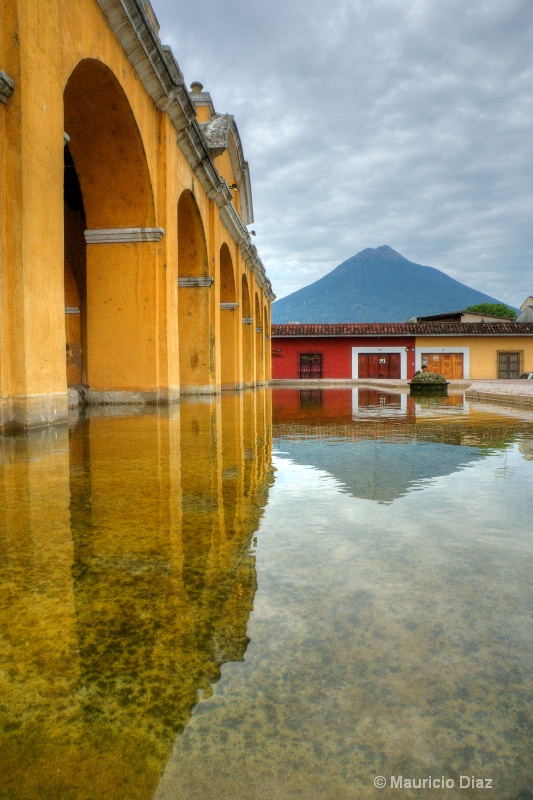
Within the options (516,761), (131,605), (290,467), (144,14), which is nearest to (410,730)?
(516,761)

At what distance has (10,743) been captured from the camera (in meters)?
0.77

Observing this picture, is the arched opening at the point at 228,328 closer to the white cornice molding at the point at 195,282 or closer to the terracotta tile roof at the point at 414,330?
the white cornice molding at the point at 195,282

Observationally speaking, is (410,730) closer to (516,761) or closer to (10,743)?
(516,761)

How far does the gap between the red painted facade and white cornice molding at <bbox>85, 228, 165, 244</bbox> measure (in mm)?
24745

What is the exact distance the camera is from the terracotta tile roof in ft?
106

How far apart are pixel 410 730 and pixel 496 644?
1.00ft

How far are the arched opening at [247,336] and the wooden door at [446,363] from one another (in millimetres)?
14825

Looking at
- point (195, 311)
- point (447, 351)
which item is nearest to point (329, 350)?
point (447, 351)

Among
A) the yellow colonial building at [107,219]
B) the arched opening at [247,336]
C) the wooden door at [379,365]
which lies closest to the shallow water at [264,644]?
the yellow colonial building at [107,219]

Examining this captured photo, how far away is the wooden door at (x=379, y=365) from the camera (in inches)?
1305

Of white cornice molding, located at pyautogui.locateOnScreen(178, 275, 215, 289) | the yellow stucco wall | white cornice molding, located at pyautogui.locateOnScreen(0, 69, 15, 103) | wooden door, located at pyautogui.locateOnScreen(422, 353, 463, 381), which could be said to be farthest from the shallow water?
the yellow stucco wall

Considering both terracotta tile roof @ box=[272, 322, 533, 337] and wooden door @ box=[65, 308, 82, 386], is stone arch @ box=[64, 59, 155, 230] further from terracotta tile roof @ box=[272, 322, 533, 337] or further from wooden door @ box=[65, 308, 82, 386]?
terracotta tile roof @ box=[272, 322, 533, 337]

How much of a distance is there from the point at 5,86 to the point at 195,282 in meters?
7.80

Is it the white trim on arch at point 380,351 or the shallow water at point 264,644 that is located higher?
the white trim on arch at point 380,351
